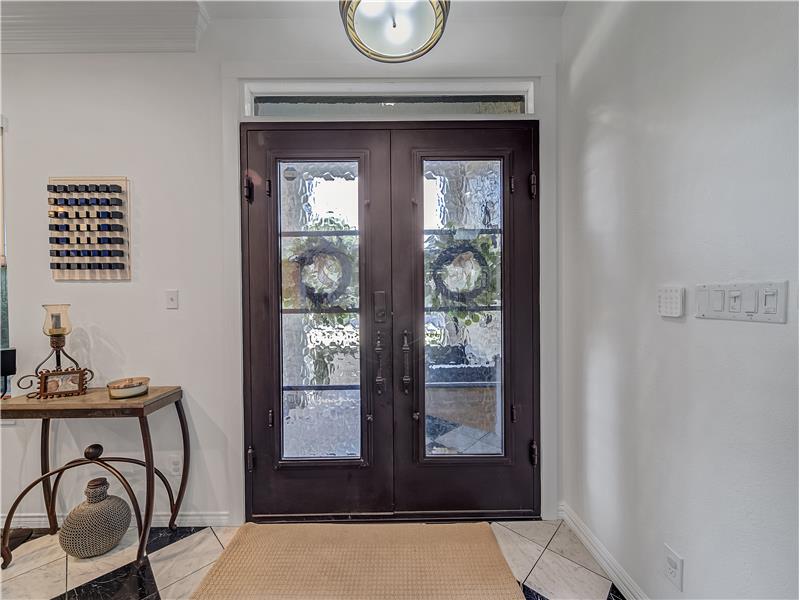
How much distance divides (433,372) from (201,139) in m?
1.82

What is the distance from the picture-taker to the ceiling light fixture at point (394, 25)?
1.23 meters

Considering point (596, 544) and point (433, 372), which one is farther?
point (433, 372)

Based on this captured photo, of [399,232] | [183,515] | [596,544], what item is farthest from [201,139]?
[596,544]

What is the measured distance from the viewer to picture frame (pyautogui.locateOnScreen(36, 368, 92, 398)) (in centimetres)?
202

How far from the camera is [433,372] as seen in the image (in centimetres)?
231

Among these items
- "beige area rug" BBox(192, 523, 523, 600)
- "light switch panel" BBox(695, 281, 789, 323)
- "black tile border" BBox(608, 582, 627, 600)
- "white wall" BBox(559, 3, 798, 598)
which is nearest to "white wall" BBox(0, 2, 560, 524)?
"white wall" BBox(559, 3, 798, 598)

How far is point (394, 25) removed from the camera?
1.27m

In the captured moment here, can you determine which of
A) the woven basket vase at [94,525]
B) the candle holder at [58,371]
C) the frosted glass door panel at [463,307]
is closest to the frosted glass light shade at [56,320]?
the candle holder at [58,371]

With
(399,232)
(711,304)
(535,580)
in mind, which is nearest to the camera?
(711,304)

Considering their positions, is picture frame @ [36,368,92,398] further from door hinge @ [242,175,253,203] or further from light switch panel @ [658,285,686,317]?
light switch panel @ [658,285,686,317]

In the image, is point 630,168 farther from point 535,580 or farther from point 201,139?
point 201,139

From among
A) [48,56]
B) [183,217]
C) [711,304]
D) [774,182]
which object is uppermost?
[48,56]

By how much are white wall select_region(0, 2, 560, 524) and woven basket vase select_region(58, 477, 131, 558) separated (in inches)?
12.9

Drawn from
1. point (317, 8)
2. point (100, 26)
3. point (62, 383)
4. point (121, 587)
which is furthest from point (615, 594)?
point (100, 26)
